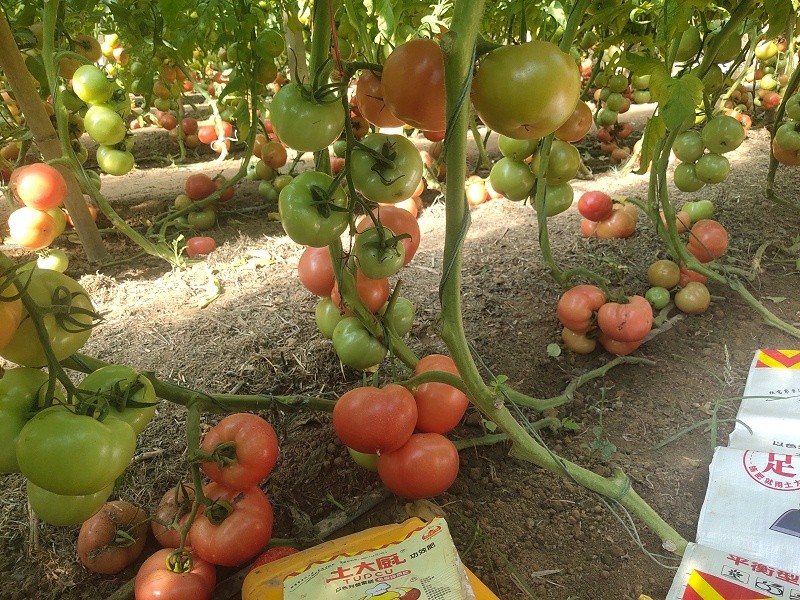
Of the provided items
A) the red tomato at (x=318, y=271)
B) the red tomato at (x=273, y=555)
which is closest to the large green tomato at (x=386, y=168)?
the red tomato at (x=318, y=271)

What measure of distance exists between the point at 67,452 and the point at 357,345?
66 cm

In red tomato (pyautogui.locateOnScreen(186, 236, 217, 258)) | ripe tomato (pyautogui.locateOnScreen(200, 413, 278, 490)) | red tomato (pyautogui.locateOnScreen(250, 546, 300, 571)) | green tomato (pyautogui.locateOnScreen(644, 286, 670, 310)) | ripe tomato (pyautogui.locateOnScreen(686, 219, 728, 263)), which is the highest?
ripe tomato (pyautogui.locateOnScreen(200, 413, 278, 490))

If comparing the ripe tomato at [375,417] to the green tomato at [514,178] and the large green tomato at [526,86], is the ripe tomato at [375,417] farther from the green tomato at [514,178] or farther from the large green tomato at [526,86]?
the green tomato at [514,178]

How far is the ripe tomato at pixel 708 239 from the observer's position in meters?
1.93

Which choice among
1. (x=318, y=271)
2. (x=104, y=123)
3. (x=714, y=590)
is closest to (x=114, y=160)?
(x=104, y=123)

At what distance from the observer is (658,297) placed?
6.33 feet

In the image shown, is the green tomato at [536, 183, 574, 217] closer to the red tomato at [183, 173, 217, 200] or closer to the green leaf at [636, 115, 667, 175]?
the green leaf at [636, 115, 667, 175]

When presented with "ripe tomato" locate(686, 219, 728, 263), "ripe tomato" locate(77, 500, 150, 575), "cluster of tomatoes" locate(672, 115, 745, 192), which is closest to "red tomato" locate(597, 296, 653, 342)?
"ripe tomato" locate(686, 219, 728, 263)

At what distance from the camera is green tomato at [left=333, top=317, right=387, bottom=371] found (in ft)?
4.29

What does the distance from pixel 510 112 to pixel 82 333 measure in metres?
0.75

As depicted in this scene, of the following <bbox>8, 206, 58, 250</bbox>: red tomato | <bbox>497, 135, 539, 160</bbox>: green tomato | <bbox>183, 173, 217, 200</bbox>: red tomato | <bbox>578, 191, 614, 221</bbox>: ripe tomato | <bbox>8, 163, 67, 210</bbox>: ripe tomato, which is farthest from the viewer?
<bbox>183, 173, 217, 200</bbox>: red tomato

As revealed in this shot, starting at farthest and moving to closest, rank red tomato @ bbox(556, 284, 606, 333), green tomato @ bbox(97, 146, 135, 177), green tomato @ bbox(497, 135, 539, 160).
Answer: green tomato @ bbox(97, 146, 135, 177), red tomato @ bbox(556, 284, 606, 333), green tomato @ bbox(497, 135, 539, 160)

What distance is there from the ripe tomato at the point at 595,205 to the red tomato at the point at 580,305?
1.81 feet

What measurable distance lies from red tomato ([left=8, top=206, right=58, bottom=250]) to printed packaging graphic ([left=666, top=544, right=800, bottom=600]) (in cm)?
221
